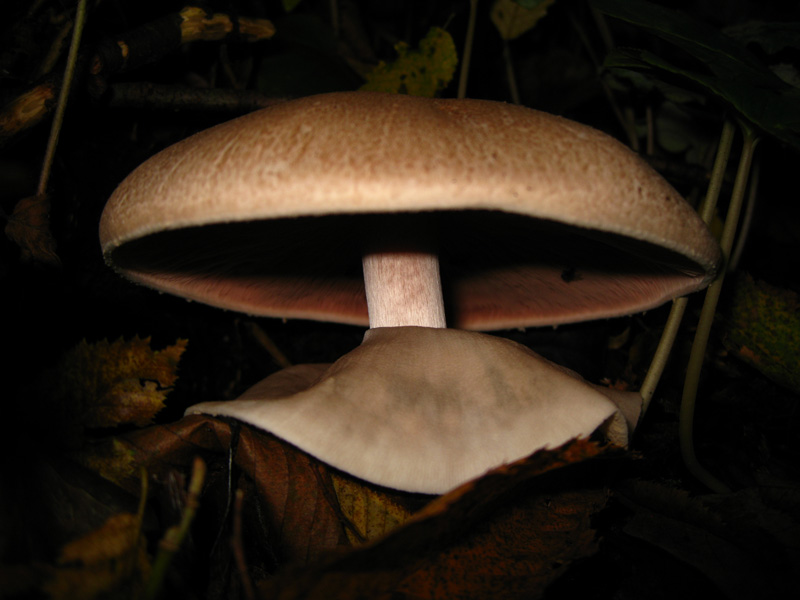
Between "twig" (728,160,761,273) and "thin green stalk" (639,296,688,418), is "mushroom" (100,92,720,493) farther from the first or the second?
"twig" (728,160,761,273)

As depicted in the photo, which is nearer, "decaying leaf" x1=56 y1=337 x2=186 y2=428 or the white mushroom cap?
the white mushroom cap

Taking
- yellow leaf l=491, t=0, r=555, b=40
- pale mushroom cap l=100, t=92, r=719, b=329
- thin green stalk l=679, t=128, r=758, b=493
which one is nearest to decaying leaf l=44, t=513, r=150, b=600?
pale mushroom cap l=100, t=92, r=719, b=329

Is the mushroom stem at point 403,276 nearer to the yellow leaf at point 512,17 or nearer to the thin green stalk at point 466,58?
the thin green stalk at point 466,58

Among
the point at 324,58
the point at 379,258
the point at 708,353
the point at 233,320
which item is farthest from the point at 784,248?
the point at 233,320

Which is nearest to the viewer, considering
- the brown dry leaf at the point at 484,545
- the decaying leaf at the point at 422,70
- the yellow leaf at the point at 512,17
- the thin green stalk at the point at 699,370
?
the brown dry leaf at the point at 484,545

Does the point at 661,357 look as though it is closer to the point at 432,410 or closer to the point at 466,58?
the point at 432,410

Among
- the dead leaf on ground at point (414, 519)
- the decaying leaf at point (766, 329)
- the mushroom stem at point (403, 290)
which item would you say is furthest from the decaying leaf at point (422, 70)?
the dead leaf on ground at point (414, 519)
